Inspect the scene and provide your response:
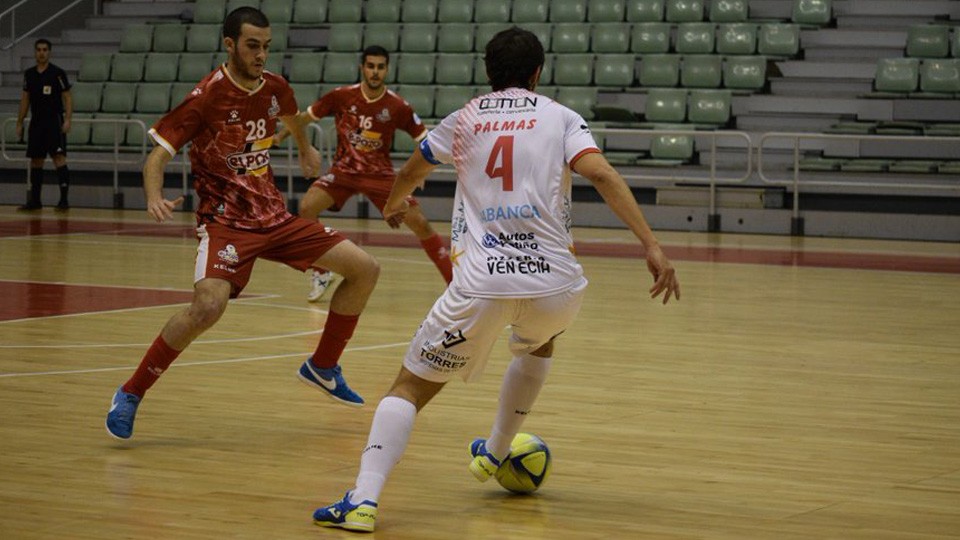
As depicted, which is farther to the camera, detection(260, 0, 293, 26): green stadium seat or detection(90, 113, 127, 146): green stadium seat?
detection(260, 0, 293, 26): green stadium seat

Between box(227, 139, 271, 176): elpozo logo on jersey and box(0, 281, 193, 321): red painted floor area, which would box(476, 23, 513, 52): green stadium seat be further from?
box(227, 139, 271, 176): elpozo logo on jersey

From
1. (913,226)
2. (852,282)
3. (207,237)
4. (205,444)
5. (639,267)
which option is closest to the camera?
(205,444)

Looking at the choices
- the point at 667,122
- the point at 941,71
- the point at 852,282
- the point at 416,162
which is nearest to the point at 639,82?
the point at 667,122

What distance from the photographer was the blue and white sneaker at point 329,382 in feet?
23.6

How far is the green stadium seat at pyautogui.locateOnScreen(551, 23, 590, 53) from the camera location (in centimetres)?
2070

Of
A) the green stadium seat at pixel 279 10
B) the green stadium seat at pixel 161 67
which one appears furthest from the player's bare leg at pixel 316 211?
the green stadium seat at pixel 279 10

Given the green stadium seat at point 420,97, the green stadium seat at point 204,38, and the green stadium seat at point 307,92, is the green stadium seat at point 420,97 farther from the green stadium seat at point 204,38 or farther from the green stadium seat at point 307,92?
the green stadium seat at point 204,38

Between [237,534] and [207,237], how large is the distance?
2251mm

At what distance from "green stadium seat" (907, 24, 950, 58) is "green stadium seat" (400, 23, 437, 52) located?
20.6 feet

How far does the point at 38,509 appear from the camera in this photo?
5.14 m

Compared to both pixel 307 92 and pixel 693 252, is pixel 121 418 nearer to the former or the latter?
pixel 693 252

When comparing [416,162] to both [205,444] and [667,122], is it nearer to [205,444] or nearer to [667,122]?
[205,444]

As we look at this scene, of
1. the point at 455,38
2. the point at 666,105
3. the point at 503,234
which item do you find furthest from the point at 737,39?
the point at 503,234

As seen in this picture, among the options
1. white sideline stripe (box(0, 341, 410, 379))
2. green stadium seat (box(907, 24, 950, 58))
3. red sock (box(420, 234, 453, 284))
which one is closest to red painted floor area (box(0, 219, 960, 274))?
red sock (box(420, 234, 453, 284))
